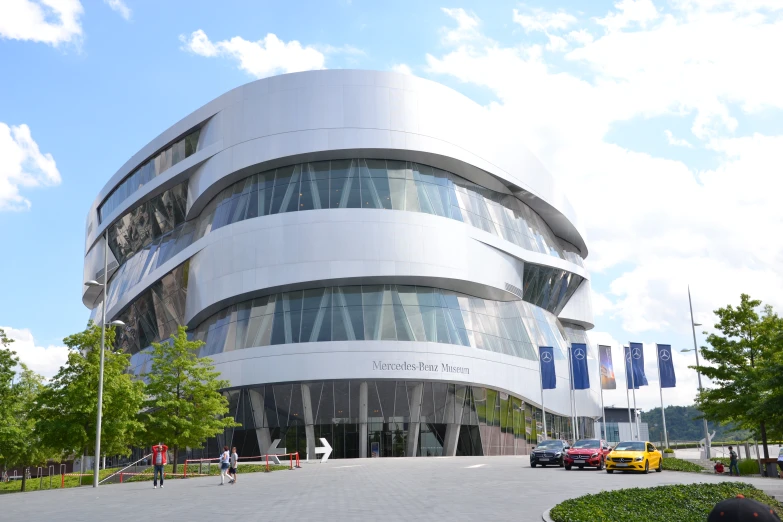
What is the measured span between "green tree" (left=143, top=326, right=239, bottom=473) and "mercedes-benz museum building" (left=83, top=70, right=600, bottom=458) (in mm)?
8568

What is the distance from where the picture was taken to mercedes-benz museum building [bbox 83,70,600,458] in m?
49.7

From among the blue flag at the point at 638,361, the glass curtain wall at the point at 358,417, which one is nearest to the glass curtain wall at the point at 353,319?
the glass curtain wall at the point at 358,417

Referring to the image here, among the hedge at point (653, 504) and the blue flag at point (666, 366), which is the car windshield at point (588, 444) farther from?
the blue flag at point (666, 366)

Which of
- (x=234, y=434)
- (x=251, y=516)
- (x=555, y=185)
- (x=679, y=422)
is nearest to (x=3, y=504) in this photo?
(x=251, y=516)

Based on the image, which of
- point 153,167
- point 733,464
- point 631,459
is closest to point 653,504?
point 631,459

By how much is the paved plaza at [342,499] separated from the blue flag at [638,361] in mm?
26194

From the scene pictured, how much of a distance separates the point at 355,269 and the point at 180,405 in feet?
50.3

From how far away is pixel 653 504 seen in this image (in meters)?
16.5

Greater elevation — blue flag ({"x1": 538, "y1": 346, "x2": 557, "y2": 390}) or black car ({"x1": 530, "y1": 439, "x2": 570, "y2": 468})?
blue flag ({"x1": 538, "y1": 346, "x2": 557, "y2": 390})

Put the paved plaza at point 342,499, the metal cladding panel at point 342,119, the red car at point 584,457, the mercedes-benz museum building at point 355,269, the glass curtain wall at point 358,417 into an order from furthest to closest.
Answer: the metal cladding panel at point 342,119, the mercedes-benz museum building at point 355,269, the glass curtain wall at point 358,417, the red car at point 584,457, the paved plaza at point 342,499

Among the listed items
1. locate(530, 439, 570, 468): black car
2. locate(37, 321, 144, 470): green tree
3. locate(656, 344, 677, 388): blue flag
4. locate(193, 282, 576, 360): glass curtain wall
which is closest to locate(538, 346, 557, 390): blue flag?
locate(193, 282, 576, 360): glass curtain wall

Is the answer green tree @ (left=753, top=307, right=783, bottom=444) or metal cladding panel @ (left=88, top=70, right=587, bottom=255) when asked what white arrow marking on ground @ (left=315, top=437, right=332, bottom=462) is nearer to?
metal cladding panel @ (left=88, top=70, right=587, bottom=255)

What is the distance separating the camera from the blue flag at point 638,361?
54.0 metres

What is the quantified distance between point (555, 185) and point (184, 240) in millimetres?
34460
